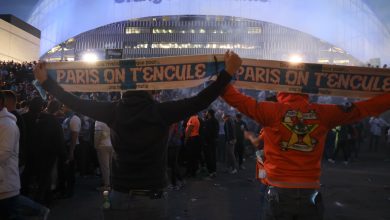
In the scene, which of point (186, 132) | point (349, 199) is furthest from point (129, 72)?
point (186, 132)

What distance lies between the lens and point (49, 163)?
739cm

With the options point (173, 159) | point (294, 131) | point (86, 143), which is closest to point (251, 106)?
point (294, 131)

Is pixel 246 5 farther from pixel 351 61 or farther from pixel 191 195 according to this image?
pixel 191 195

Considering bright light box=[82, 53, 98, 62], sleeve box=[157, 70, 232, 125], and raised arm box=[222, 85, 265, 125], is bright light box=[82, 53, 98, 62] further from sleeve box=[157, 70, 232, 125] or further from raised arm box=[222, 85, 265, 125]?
raised arm box=[222, 85, 265, 125]

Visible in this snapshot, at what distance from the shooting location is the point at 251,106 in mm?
3521

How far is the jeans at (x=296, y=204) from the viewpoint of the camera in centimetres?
335

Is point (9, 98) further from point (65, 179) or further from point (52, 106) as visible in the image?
point (65, 179)

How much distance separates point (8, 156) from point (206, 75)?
2.02 metres

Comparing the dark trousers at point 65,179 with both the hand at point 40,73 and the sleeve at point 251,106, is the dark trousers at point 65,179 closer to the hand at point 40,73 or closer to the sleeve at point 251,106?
the hand at point 40,73

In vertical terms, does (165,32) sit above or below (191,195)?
above

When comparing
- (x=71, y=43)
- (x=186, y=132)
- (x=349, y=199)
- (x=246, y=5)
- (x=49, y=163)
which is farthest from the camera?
(x=71, y=43)

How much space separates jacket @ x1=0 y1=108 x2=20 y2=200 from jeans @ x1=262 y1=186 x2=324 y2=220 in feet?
8.11

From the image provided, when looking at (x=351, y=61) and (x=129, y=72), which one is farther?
(x=351, y=61)

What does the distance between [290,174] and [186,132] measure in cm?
805
